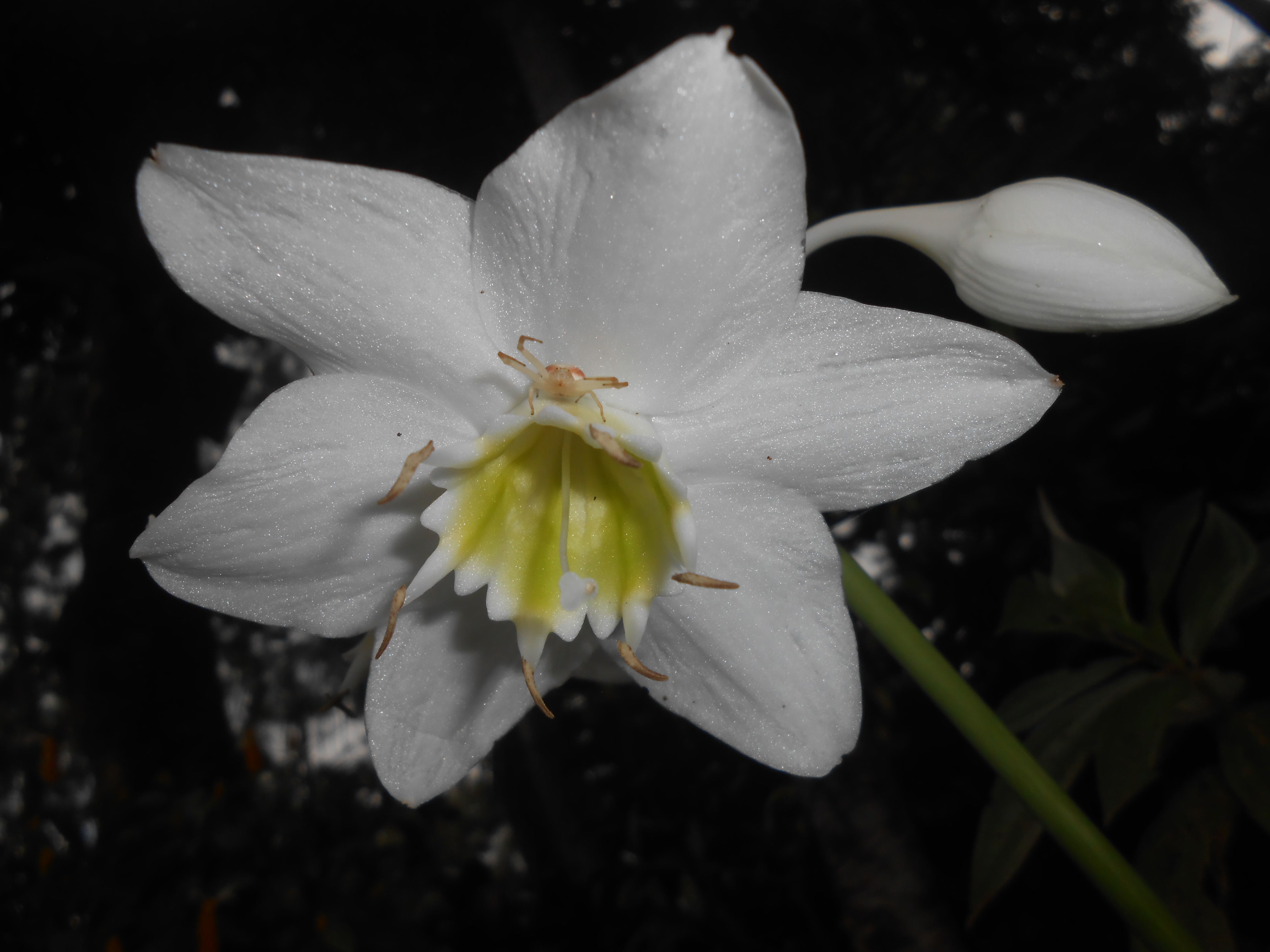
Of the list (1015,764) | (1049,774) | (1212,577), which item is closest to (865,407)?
(1015,764)

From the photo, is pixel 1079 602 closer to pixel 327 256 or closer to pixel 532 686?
pixel 532 686

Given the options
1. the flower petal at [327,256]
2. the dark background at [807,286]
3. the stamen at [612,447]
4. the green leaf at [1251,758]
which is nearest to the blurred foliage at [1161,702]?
the green leaf at [1251,758]

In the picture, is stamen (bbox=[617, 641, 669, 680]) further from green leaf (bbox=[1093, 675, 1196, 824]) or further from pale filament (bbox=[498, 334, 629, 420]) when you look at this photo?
green leaf (bbox=[1093, 675, 1196, 824])

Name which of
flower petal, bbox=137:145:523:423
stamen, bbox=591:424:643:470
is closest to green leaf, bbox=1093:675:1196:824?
stamen, bbox=591:424:643:470

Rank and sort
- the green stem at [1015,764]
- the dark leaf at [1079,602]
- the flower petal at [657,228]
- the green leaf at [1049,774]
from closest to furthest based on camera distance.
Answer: the flower petal at [657,228]
the green stem at [1015,764]
the green leaf at [1049,774]
the dark leaf at [1079,602]

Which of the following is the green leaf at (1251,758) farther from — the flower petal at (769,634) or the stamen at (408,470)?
the stamen at (408,470)

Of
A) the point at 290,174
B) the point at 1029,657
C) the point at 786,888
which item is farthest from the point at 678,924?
the point at 290,174

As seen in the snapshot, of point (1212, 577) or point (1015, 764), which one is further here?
point (1212, 577)

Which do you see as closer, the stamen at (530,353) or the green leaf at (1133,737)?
the stamen at (530,353)
